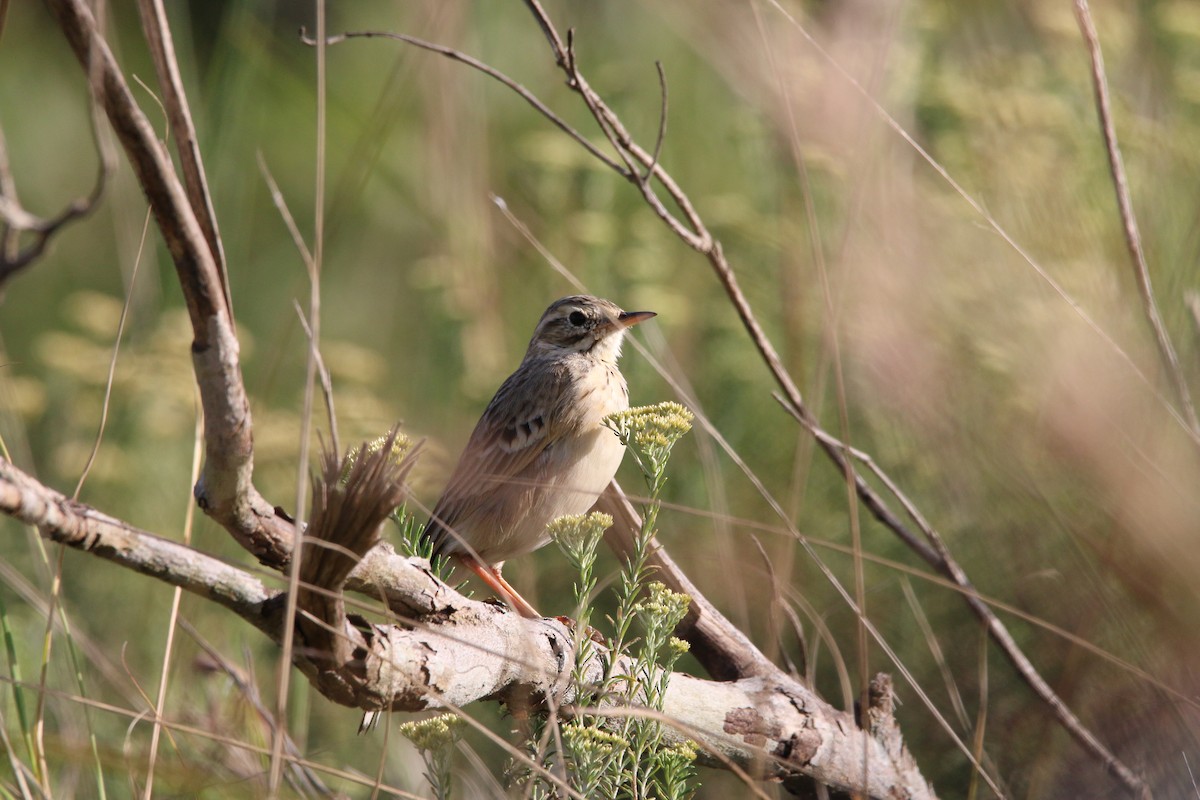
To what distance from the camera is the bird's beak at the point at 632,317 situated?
393 centimetres

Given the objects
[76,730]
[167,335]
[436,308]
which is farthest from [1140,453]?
[167,335]

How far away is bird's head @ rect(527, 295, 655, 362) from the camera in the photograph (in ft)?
14.0

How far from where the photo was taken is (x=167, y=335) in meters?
5.21

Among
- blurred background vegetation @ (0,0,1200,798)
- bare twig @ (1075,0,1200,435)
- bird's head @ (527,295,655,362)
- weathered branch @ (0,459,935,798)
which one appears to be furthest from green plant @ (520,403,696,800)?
bird's head @ (527,295,655,362)

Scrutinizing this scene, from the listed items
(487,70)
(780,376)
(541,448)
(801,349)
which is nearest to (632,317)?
(541,448)

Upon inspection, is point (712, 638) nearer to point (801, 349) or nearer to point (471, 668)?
point (471, 668)

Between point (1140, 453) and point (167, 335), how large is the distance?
13.1 feet

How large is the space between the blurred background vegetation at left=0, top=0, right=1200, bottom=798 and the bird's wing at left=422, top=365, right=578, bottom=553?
22 cm

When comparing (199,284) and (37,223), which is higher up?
(37,223)

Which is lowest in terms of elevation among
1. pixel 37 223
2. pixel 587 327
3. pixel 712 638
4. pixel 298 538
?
pixel 712 638

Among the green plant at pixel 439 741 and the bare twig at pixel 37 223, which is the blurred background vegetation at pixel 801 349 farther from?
the bare twig at pixel 37 223

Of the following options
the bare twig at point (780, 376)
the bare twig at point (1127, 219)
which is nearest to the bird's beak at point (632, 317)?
the bare twig at point (780, 376)

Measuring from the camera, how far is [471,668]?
7.06 ft

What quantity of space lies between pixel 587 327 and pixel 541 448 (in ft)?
1.86
